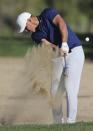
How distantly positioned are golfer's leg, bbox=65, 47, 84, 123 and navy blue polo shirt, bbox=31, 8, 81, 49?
0.52 ft

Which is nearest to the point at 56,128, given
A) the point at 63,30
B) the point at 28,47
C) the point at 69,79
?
the point at 69,79

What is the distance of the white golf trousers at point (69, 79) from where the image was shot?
9.42m

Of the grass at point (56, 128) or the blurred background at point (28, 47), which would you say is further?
the blurred background at point (28, 47)

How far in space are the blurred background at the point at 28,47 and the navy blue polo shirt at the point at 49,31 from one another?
1071 millimetres

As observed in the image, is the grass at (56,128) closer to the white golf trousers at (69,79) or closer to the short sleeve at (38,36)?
the white golf trousers at (69,79)

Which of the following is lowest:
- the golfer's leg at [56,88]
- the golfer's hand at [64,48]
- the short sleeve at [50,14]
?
the golfer's leg at [56,88]

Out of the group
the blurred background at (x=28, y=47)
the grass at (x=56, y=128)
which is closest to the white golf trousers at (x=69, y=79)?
the blurred background at (x=28, y=47)

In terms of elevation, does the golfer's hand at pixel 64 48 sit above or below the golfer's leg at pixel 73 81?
above

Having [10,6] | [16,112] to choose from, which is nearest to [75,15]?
[10,6]

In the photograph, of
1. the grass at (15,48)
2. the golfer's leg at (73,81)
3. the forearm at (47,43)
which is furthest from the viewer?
the grass at (15,48)

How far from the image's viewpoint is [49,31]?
9438 mm

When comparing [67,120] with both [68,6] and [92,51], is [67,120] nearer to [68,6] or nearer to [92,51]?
[92,51]

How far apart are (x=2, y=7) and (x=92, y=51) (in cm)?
1664

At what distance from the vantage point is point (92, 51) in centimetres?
2812
